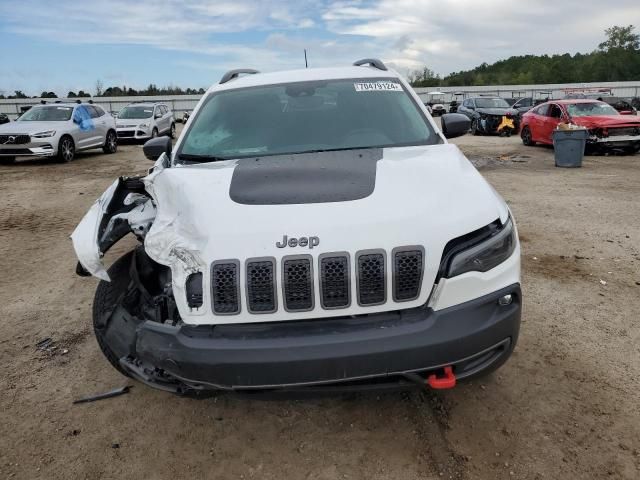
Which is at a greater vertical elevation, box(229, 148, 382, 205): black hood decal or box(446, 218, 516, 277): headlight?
box(229, 148, 382, 205): black hood decal

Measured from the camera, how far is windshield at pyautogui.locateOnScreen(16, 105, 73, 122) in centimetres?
1459

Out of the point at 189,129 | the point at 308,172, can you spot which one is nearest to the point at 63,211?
the point at 189,129

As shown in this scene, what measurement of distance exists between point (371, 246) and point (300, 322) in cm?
44

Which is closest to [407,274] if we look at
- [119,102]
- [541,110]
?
[541,110]

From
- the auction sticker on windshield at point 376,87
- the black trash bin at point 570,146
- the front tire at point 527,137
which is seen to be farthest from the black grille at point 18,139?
the front tire at point 527,137

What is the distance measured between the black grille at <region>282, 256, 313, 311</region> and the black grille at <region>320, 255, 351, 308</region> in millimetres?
53

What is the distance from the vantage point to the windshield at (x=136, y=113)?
2014cm

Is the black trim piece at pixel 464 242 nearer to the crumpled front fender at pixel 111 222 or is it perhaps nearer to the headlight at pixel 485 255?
the headlight at pixel 485 255

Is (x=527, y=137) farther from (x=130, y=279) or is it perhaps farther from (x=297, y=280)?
(x=297, y=280)

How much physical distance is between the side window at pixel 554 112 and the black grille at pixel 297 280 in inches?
581

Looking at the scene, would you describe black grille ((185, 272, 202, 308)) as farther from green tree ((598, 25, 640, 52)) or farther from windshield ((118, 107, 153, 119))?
green tree ((598, 25, 640, 52))

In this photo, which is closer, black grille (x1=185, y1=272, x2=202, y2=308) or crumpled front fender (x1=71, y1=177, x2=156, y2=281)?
black grille (x1=185, y1=272, x2=202, y2=308)

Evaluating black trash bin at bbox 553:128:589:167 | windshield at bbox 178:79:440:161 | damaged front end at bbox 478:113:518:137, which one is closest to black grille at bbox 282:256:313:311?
windshield at bbox 178:79:440:161

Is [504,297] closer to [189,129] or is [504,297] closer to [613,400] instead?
[613,400]
